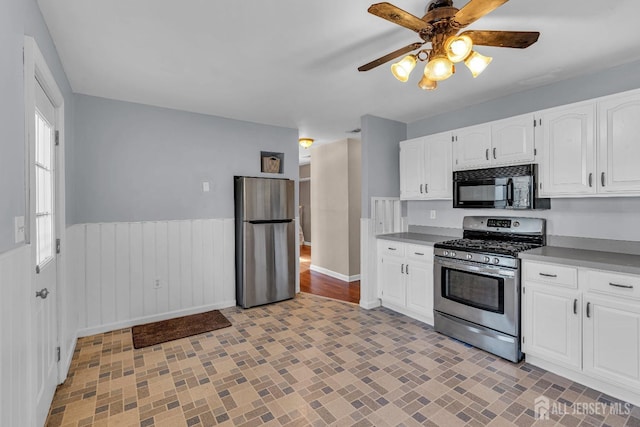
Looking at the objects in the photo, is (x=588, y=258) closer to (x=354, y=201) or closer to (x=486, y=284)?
(x=486, y=284)

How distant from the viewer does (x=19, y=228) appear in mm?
1410

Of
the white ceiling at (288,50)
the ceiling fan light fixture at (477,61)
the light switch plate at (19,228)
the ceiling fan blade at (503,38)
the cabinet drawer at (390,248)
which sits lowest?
the cabinet drawer at (390,248)

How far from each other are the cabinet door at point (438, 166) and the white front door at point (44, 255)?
3.55 m

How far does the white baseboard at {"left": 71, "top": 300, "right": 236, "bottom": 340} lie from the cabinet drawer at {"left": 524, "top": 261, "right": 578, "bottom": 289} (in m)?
3.34

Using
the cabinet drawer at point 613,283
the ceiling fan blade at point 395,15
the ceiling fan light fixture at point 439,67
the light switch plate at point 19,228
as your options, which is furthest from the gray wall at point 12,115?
the cabinet drawer at point 613,283

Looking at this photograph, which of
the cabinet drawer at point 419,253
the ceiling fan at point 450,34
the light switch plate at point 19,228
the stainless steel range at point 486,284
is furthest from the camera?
the cabinet drawer at point 419,253

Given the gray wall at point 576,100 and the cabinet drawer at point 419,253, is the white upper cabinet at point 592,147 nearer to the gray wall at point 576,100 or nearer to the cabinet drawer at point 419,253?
the gray wall at point 576,100

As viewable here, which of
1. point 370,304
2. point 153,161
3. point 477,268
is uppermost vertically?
point 153,161

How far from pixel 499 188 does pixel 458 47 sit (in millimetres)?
1989

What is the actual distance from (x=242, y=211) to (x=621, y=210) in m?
3.78

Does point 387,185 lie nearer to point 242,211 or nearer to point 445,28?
point 242,211

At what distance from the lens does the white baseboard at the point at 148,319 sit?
3.20 m

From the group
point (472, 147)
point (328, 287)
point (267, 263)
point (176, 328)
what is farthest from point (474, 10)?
point (328, 287)

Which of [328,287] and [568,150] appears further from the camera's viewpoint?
[328,287]
